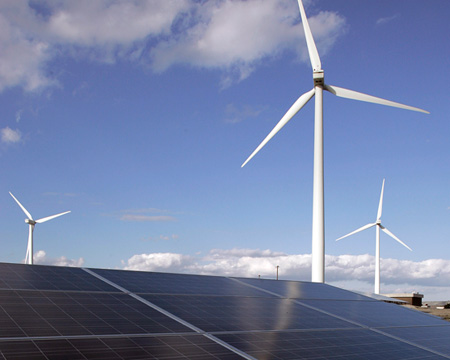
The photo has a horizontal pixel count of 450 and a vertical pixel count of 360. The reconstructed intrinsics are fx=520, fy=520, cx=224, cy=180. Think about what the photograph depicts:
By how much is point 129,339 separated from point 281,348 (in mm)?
4497

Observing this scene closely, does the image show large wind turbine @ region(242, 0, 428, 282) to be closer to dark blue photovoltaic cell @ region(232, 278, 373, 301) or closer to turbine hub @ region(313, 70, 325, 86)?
turbine hub @ region(313, 70, 325, 86)

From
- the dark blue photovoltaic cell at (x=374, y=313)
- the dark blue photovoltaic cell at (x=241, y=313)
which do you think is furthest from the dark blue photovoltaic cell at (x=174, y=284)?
the dark blue photovoltaic cell at (x=374, y=313)

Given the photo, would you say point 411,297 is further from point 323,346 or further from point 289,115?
point 323,346

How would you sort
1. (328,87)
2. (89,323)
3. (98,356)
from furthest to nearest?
(328,87) < (89,323) < (98,356)

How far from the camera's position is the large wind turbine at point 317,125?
41.9 m

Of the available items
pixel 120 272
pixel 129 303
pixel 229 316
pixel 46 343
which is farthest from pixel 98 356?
pixel 120 272

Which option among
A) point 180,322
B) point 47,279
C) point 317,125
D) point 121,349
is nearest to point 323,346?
point 180,322

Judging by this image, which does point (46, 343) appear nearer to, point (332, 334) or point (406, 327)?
point (332, 334)

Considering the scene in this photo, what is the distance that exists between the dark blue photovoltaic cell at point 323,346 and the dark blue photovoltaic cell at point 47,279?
593 cm

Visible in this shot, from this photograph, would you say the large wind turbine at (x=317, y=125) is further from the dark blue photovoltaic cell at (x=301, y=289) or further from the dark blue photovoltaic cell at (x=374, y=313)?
the dark blue photovoltaic cell at (x=374, y=313)

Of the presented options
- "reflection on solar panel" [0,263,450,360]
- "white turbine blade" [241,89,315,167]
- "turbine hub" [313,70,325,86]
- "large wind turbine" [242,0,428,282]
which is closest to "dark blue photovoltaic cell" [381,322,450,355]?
"reflection on solar panel" [0,263,450,360]

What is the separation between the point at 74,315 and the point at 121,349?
293cm

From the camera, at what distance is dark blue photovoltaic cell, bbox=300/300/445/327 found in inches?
905

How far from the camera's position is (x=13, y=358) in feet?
34.0
